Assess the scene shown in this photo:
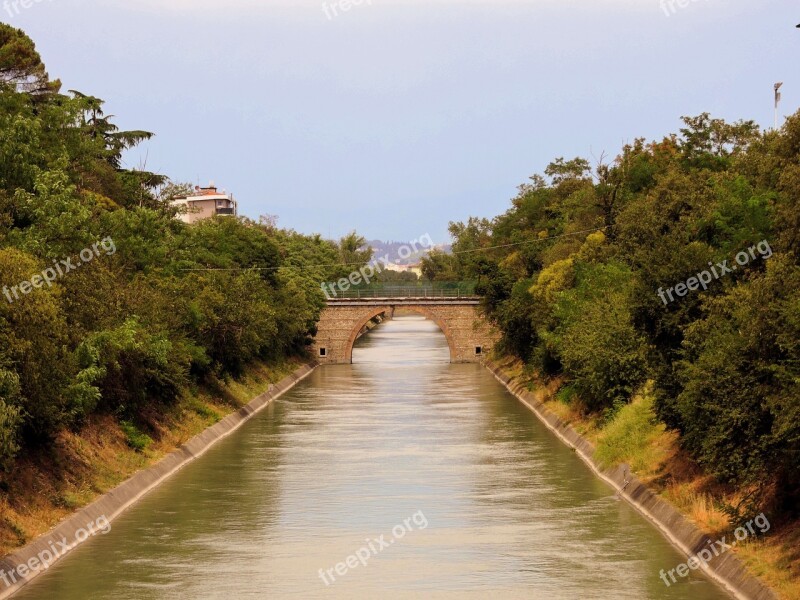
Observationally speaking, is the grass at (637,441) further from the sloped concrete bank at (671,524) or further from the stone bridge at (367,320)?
the stone bridge at (367,320)

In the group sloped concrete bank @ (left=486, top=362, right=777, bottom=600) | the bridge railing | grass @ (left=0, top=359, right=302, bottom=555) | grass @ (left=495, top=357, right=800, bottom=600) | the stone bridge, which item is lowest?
sloped concrete bank @ (left=486, top=362, right=777, bottom=600)

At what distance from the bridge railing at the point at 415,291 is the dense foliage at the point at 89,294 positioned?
2406 centimetres

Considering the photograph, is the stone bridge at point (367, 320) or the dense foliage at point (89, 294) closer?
the dense foliage at point (89, 294)

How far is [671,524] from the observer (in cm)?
3231

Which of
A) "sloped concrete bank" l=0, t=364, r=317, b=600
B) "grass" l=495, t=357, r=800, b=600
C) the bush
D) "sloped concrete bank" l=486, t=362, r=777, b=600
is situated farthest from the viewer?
the bush

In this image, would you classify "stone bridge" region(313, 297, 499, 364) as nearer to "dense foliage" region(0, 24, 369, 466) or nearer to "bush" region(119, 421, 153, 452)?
"dense foliage" region(0, 24, 369, 466)

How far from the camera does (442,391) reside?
81000 millimetres

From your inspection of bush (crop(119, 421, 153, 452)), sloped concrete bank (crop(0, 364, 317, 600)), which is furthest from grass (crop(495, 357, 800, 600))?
bush (crop(119, 421, 153, 452))

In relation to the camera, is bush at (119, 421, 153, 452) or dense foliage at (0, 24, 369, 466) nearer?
dense foliage at (0, 24, 369, 466)

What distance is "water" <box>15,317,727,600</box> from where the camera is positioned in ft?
89.4

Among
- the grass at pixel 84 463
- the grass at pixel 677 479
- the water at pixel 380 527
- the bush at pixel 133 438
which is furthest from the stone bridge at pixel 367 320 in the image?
the bush at pixel 133 438

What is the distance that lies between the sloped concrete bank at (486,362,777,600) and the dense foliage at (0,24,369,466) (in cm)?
1490

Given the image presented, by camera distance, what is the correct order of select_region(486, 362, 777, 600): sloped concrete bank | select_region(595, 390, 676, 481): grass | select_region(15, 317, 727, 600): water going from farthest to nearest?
select_region(595, 390, 676, 481): grass → select_region(15, 317, 727, 600): water → select_region(486, 362, 777, 600): sloped concrete bank

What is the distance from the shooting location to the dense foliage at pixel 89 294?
1261 inches
